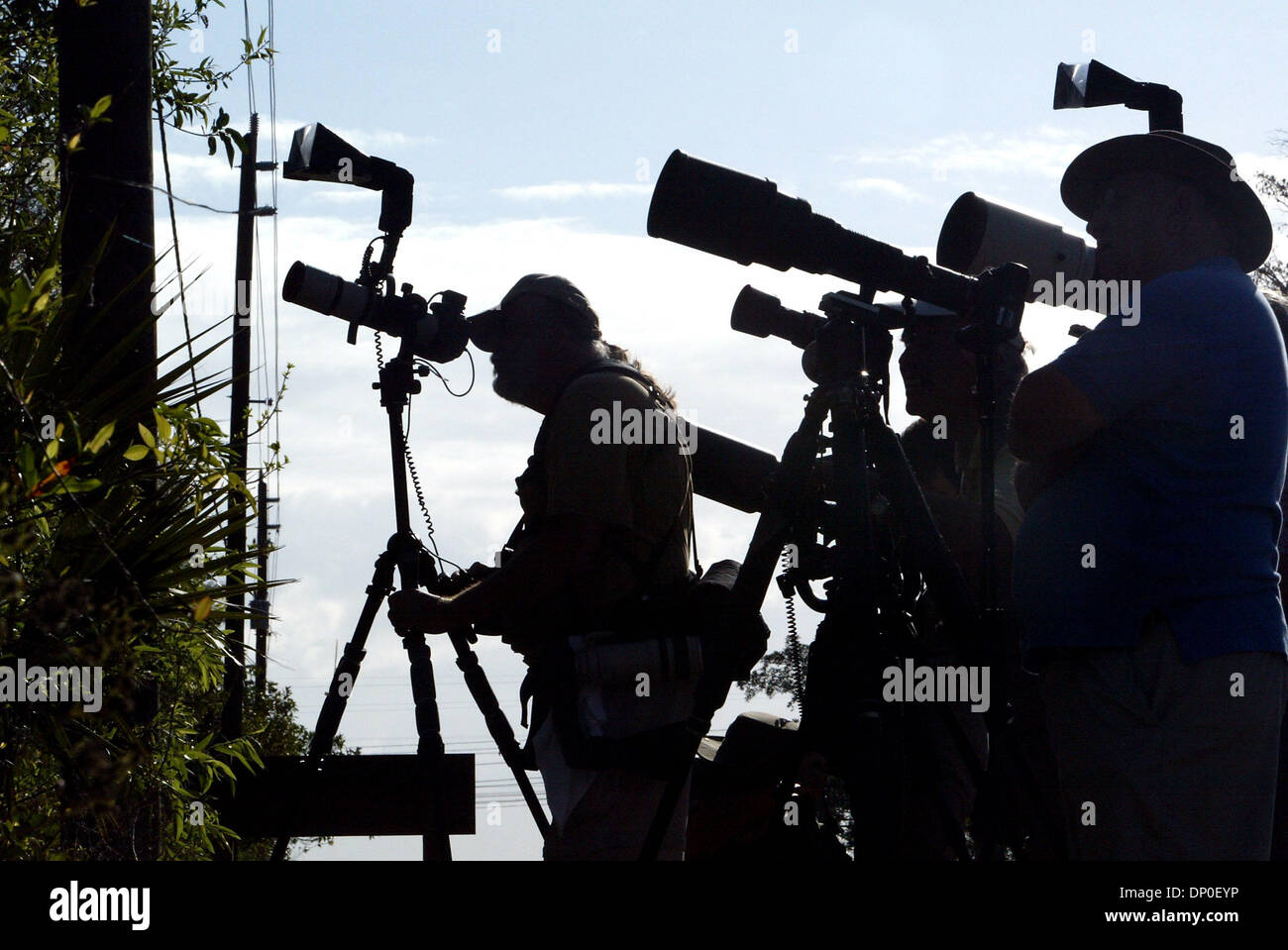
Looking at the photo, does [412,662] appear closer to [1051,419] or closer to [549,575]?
[549,575]

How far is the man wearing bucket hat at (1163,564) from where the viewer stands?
2.26m

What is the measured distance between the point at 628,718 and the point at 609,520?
44 cm

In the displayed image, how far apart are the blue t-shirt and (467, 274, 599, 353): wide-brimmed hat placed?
4.35 feet

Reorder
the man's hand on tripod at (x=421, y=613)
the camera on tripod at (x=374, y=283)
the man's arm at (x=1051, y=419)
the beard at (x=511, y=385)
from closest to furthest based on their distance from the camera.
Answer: the man's arm at (x=1051, y=419)
the man's hand on tripod at (x=421, y=613)
the beard at (x=511, y=385)
the camera on tripod at (x=374, y=283)

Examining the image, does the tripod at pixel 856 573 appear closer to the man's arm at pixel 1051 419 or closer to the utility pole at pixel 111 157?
the man's arm at pixel 1051 419

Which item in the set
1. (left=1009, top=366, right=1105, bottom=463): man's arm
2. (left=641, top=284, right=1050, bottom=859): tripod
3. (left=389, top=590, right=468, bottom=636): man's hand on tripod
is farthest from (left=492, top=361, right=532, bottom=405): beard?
(left=1009, top=366, right=1105, bottom=463): man's arm

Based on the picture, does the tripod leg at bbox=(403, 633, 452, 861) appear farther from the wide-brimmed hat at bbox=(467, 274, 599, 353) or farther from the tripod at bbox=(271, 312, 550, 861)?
the wide-brimmed hat at bbox=(467, 274, 599, 353)

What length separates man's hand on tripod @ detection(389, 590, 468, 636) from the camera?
125 inches

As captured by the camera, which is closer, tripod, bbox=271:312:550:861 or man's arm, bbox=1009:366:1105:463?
man's arm, bbox=1009:366:1105:463

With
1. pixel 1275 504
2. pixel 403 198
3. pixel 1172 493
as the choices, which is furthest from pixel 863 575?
pixel 403 198

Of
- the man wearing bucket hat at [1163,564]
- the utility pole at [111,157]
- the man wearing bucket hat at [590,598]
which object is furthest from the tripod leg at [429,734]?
the man wearing bucket hat at [1163,564]

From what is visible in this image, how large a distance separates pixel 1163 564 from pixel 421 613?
167 centimetres

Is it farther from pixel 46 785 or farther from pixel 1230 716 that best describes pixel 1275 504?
pixel 46 785

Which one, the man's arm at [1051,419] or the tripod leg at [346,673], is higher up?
the man's arm at [1051,419]
